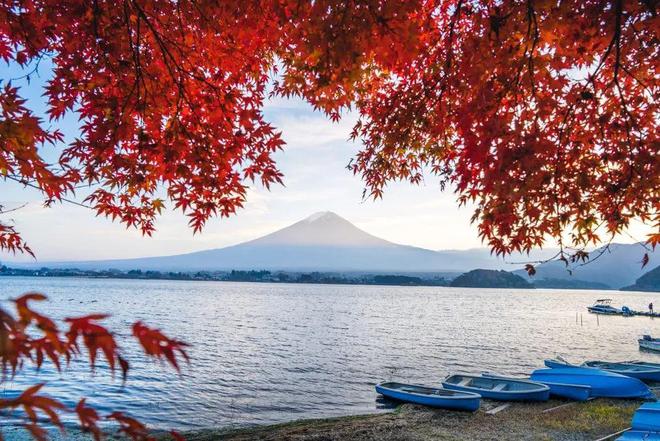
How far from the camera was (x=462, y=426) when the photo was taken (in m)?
13.2

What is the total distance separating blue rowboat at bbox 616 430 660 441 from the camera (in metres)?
8.02

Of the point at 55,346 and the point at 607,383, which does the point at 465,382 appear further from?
the point at 55,346

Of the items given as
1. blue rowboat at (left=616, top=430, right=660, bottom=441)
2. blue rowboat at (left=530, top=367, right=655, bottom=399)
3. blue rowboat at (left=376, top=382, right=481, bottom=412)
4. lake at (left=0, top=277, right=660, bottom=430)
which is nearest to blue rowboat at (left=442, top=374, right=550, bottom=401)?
blue rowboat at (left=376, top=382, right=481, bottom=412)

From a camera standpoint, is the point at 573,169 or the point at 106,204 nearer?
the point at 573,169

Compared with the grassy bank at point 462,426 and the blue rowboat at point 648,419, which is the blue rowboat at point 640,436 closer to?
the blue rowboat at point 648,419

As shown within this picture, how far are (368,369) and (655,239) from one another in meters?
23.7

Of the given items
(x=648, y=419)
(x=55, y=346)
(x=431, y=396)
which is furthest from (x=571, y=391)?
(x=55, y=346)

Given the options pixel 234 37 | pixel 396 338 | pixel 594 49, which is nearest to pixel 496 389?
pixel 594 49

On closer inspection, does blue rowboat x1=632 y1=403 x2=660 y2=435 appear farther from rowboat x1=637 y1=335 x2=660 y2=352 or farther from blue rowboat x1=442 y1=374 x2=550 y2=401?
rowboat x1=637 y1=335 x2=660 y2=352

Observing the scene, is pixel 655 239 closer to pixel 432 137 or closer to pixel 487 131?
pixel 487 131

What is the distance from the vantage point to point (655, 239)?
5621 mm

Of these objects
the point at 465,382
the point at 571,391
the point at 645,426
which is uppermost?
the point at 645,426

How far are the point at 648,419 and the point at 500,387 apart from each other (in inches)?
353

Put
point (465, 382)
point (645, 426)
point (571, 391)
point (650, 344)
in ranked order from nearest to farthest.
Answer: point (645, 426) → point (571, 391) → point (465, 382) → point (650, 344)
